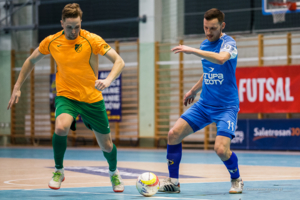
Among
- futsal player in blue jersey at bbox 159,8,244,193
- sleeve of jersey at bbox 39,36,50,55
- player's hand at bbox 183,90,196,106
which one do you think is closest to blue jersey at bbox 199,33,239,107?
futsal player in blue jersey at bbox 159,8,244,193

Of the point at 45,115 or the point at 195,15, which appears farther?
the point at 45,115

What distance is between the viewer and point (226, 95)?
514 cm

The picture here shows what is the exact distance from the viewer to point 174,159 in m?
5.32

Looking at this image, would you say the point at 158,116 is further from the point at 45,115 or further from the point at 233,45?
the point at 233,45

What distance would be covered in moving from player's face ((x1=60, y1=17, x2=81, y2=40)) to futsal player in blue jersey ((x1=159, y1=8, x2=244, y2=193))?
135 cm

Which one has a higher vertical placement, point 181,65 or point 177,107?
point 181,65

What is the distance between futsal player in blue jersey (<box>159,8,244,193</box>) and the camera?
4975 mm

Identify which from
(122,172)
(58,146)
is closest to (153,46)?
(122,172)

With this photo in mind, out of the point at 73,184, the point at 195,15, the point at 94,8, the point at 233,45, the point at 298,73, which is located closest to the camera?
the point at 233,45

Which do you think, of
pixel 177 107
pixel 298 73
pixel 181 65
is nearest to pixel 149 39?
pixel 181 65

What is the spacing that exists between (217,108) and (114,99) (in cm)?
1184

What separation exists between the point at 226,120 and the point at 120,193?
140 centimetres

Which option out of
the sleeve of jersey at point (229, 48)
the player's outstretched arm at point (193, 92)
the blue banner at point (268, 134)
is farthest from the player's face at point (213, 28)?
the blue banner at point (268, 134)

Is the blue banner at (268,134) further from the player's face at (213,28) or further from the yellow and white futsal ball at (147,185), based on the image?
the yellow and white futsal ball at (147,185)
